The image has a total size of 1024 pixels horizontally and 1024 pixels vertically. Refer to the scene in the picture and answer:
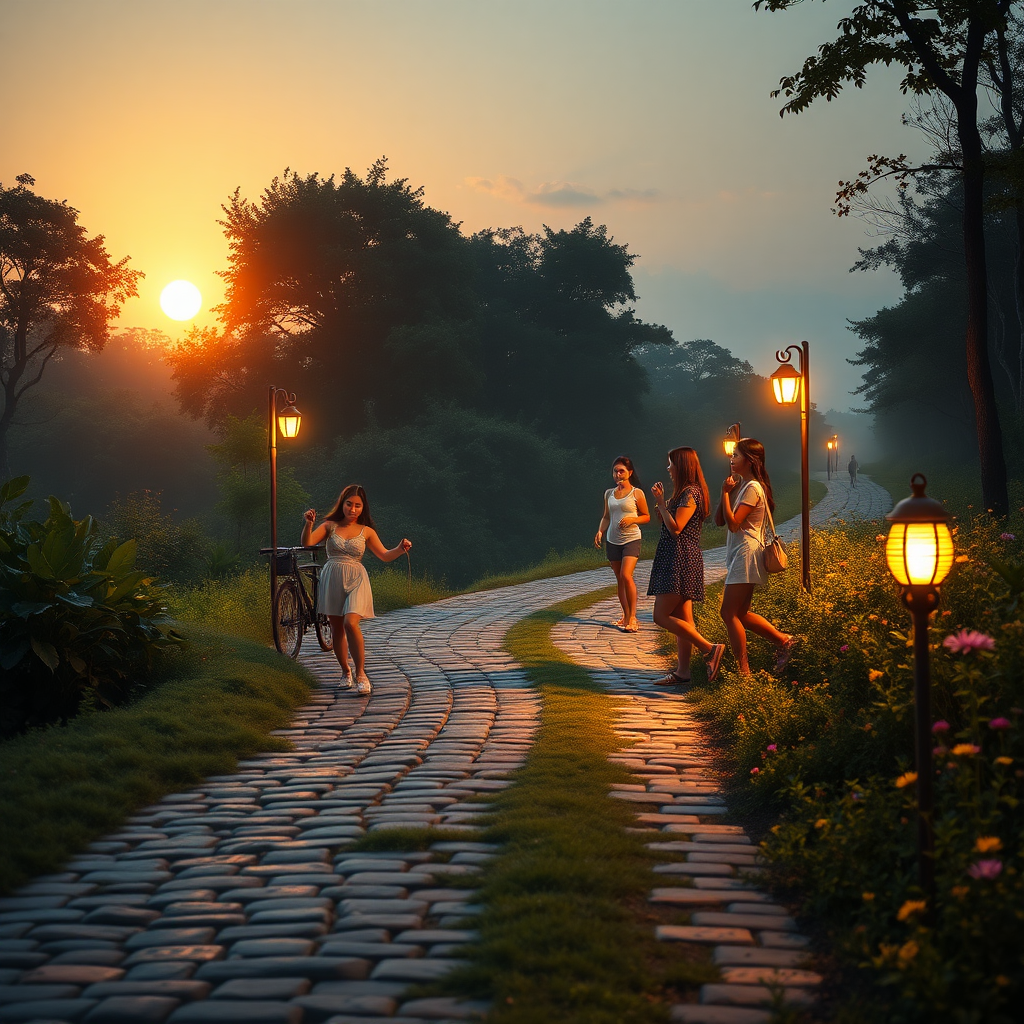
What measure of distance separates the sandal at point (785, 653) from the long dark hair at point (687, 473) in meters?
1.48

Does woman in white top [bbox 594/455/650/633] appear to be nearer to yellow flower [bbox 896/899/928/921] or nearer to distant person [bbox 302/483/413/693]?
distant person [bbox 302/483/413/693]

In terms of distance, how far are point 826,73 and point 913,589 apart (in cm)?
1568

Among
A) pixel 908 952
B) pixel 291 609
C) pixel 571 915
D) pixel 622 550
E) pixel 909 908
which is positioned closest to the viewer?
pixel 908 952

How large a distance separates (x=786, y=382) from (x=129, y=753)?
406 inches

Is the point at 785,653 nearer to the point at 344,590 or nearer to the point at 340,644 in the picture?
the point at 344,590

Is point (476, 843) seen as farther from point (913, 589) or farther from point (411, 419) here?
point (411, 419)

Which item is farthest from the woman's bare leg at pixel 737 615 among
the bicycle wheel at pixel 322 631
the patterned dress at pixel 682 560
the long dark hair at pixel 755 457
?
the bicycle wheel at pixel 322 631

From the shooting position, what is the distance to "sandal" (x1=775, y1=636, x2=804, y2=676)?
816 cm

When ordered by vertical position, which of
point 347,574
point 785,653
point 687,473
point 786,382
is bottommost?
point 785,653

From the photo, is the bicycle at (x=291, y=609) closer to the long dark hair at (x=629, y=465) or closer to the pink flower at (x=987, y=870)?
the long dark hair at (x=629, y=465)

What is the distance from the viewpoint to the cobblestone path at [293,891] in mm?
3229

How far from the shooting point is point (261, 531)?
30.6 meters

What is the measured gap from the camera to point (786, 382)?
13.9 m

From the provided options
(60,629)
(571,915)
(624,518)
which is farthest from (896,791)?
(624,518)
